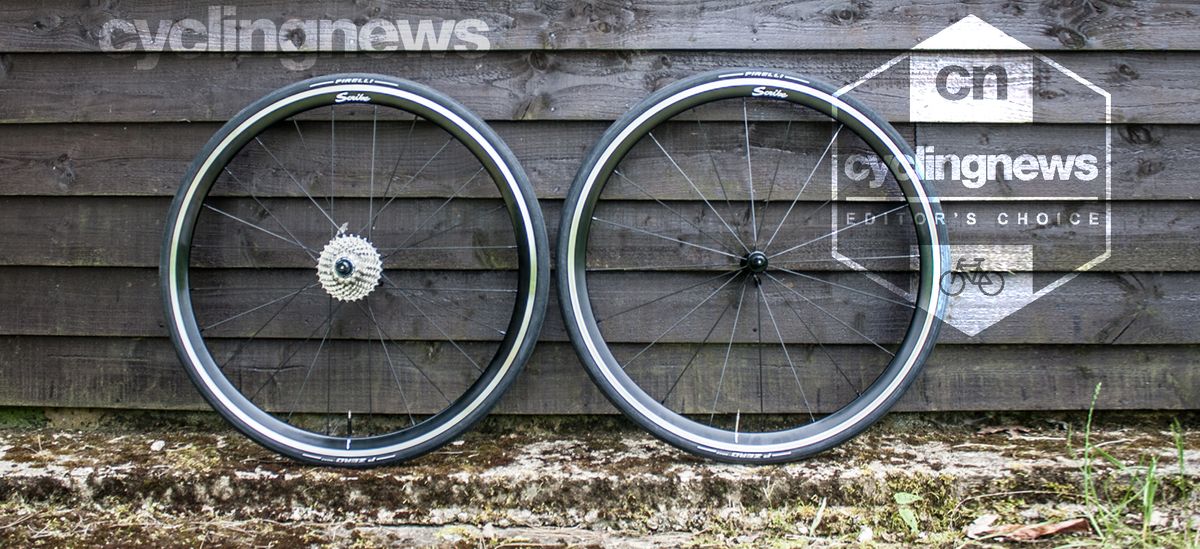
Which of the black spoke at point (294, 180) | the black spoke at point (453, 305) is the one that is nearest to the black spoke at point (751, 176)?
the black spoke at point (453, 305)

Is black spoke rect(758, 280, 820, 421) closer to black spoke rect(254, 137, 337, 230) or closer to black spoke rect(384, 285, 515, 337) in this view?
black spoke rect(384, 285, 515, 337)

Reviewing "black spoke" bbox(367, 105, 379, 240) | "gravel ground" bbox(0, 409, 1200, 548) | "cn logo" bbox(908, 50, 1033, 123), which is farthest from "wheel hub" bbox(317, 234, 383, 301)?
"cn logo" bbox(908, 50, 1033, 123)

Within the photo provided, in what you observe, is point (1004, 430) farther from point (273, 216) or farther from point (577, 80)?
point (273, 216)

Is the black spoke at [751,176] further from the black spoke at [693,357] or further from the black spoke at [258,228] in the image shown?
the black spoke at [258,228]

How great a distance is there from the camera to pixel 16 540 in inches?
76.1

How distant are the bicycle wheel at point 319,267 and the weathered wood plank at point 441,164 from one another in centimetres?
4

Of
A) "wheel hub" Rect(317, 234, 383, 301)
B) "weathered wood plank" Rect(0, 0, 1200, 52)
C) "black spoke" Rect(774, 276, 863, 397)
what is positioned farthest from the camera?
"black spoke" Rect(774, 276, 863, 397)

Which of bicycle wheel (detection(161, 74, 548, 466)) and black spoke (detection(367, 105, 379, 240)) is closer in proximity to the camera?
bicycle wheel (detection(161, 74, 548, 466))

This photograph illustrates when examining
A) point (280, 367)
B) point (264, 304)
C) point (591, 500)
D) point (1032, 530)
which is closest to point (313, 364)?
point (280, 367)

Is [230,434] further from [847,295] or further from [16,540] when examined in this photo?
[847,295]

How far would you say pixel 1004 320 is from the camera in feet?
7.55

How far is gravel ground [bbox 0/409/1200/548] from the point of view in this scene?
77.2 inches

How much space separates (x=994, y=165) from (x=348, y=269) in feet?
5.79

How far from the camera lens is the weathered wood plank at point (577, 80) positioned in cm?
223
